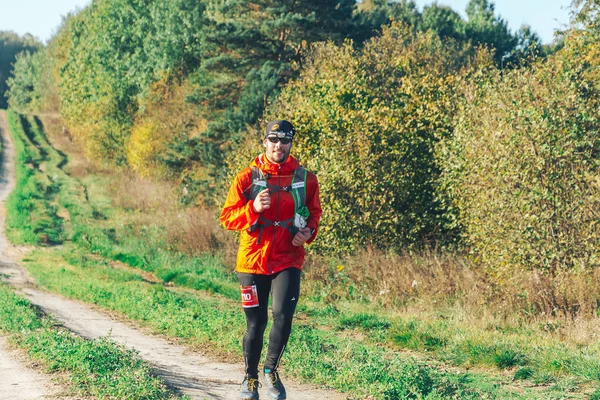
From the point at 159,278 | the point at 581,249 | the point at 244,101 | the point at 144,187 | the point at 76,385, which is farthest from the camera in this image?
the point at 144,187

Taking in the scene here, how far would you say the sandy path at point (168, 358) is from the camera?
285 inches

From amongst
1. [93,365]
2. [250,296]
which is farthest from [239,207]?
[93,365]

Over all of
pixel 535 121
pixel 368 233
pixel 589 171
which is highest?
pixel 535 121

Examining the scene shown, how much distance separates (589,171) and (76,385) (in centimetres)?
1010

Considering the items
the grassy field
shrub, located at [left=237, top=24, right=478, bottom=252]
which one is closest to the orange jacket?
the grassy field

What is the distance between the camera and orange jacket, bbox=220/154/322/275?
6.36 metres

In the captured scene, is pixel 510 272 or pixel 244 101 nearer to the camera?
pixel 510 272

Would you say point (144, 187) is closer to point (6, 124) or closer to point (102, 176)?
point (102, 176)

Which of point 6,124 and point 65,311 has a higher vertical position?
point 6,124

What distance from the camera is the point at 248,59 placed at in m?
31.1

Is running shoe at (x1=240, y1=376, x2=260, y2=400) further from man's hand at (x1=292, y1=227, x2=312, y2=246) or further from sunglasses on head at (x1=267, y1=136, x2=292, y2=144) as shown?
sunglasses on head at (x1=267, y1=136, x2=292, y2=144)

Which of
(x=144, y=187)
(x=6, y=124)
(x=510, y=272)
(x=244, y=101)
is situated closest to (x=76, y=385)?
(x=510, y=272)

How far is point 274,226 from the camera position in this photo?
20.9ft

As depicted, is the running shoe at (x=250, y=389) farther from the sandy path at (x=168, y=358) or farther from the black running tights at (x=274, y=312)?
the sandy path at (x=168, y=358)
